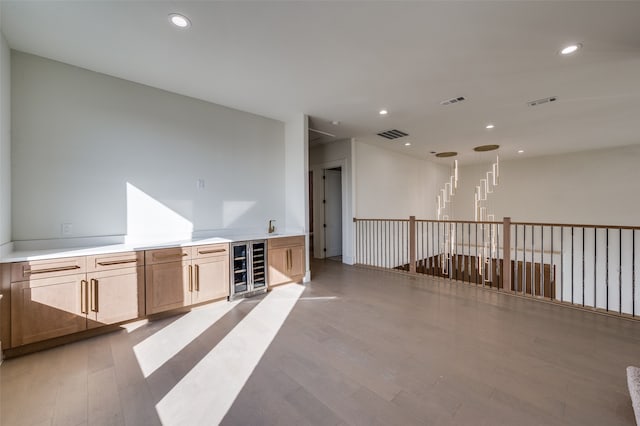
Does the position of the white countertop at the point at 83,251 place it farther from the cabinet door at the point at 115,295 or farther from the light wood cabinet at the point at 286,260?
the light wood cabinet at the point at 286,260

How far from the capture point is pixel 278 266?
164 inches

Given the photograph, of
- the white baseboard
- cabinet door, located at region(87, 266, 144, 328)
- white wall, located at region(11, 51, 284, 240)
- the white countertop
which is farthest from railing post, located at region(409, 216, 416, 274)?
cabinet door, located at region(87, 266, 144, 328)

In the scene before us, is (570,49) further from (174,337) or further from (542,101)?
(174,337)

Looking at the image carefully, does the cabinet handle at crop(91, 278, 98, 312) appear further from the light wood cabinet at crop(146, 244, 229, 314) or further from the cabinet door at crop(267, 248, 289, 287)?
the cabinet door at crop(267, 248, 289, 287)

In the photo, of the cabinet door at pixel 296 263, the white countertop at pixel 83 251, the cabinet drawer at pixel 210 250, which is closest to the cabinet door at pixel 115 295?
the white countertop at pixel 83 251

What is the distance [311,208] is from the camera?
7.04 metres

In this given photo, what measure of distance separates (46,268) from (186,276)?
48.5 inches

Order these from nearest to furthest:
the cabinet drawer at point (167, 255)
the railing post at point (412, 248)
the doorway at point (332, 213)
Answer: the cabinet drawer at point (167, 255) → the railing post at point (412, 248) → the doorway at point (332, 213)

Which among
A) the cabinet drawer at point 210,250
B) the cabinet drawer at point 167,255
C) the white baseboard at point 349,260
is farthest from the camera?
the white baseboard at point 349,260

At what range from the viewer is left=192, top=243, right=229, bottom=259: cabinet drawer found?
3.31m

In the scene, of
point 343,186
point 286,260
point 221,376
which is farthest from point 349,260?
point 221,376

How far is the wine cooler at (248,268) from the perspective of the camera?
12.1 ft

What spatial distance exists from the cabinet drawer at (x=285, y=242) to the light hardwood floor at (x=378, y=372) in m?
1.12

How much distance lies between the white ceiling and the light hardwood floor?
115 inches
